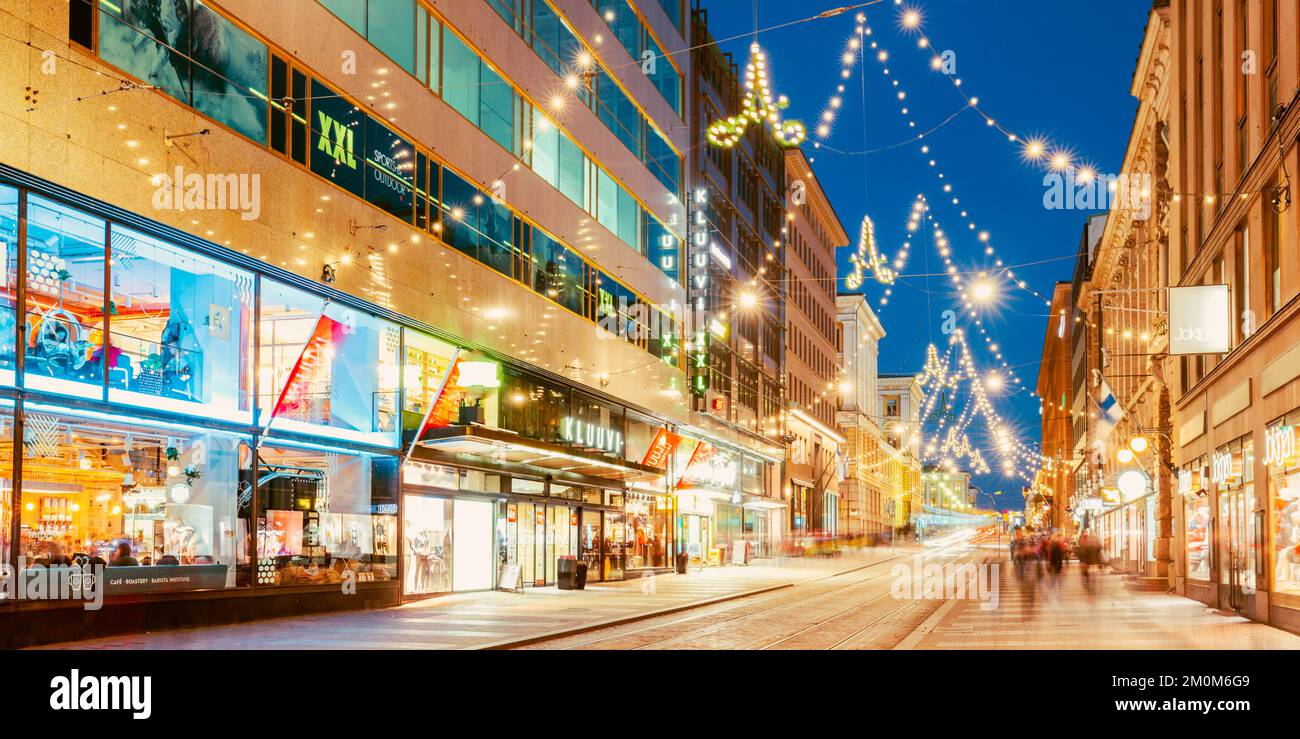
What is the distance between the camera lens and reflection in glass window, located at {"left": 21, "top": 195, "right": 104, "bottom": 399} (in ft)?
59.4

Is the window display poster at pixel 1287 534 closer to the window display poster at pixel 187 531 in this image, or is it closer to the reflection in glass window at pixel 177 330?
the reflection in glass window at pixel 177 330

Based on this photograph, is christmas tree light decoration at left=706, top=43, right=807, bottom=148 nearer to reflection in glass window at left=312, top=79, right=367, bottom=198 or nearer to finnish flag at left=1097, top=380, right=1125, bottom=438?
reflection in glass window at left=312, top=79, right=367, bottom=198

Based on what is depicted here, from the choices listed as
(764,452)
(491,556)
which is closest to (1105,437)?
(764,452)

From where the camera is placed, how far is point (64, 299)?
18734mm

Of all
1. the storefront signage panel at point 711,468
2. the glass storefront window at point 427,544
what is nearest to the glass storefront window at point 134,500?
the glass storefront window at point 427,544

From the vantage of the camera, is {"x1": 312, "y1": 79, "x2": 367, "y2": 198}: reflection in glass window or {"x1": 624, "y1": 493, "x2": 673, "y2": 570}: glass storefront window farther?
{"x1": 624, "y1": 493, "x2": 673, "y2": 570}: glass storefront window

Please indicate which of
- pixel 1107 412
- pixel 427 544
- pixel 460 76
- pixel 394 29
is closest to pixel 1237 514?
pixel 427 544

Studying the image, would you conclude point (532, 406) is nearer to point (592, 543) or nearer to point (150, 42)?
point (592, 543)

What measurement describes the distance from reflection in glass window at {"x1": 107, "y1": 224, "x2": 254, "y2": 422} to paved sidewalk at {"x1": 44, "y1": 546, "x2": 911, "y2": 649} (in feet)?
12.8

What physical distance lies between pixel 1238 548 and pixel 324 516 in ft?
66.2

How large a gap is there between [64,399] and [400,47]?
12627 mm

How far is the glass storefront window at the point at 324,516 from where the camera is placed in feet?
77.6

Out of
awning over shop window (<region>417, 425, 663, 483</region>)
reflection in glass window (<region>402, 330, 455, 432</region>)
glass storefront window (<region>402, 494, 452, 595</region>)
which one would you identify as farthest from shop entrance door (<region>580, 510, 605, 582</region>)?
reflection in glass window (<region>402, 330, 455, 432</region>)

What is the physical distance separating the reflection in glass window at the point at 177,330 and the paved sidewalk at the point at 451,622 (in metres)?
3.91
